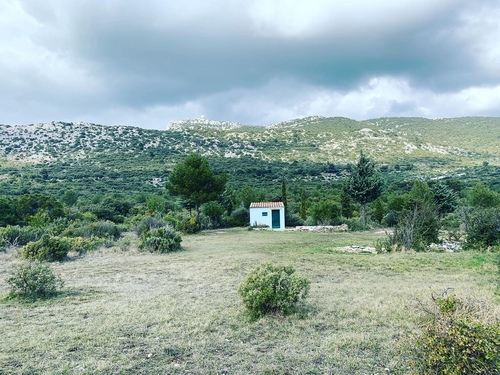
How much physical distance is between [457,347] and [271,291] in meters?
3.56

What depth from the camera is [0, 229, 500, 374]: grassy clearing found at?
15.5 feet

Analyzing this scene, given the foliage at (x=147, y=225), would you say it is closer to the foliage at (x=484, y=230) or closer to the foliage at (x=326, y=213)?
the foliage at (x=326, y=213)

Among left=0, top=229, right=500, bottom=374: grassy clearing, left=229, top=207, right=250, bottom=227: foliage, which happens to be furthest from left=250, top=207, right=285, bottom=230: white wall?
left=0, top=229, right=500, bottom=374: grassy clearing

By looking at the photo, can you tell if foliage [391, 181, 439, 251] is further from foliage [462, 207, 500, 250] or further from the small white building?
the small white building

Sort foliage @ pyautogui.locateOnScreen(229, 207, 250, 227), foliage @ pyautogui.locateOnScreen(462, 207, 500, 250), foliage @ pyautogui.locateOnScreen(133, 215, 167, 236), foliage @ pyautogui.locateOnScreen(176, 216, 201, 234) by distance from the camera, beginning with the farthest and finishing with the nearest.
→ 1. foliage @ pyautogui.locateOnScreen(229, 207, 250, 227)
2. foliage @ pyautogui.locateOnScreen(176, 216, 201, 234)
3. foliage @ pyautogui.locateOnScreen(133, 215, 167, 236)
4. foliage @ pyautogui.locateOnScreen(462, 207, 500, 250)

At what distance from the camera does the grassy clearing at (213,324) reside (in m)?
4.73

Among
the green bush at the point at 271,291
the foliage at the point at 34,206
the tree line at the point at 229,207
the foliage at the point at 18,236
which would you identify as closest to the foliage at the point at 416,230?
the tree line at the point at 229,207

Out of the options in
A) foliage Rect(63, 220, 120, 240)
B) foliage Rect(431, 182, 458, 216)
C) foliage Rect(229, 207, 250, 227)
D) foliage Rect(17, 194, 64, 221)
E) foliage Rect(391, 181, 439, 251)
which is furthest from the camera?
foliage Rect(229, 207, 250, 227)

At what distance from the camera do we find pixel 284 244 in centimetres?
1917

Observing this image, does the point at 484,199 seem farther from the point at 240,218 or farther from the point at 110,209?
the point at 110,209

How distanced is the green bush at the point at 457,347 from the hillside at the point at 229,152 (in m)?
46.0

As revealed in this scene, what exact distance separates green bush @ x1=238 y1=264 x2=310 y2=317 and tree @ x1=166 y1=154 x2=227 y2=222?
21893mm

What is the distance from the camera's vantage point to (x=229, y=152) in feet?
229

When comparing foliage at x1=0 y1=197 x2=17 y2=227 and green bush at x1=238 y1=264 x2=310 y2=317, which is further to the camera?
foliage at x1=0 y1=197 x2=17 y2=227
